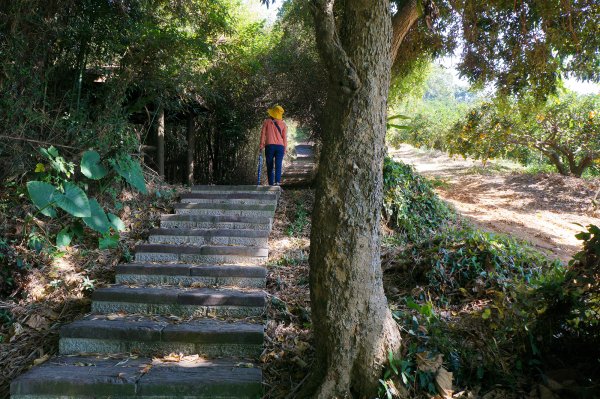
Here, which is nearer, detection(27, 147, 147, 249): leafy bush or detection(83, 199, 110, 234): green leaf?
detection(27, 147, 147, 249): leafy bush

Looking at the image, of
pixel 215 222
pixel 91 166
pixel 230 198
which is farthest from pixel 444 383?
pixel 230 198

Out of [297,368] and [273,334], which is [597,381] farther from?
[273,334]

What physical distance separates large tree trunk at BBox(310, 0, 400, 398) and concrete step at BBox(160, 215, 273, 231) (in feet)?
9.88

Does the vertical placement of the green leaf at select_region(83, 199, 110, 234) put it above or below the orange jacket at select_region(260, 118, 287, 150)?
below

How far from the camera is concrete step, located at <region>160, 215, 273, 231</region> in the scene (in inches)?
214

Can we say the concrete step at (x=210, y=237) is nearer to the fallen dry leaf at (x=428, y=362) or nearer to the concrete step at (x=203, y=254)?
the concrete step at (x=203, y=254)

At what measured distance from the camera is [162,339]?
11.3ft

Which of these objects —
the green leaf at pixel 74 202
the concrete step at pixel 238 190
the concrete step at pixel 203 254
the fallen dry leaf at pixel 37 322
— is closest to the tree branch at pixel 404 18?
the concrete step at pixel 238 190

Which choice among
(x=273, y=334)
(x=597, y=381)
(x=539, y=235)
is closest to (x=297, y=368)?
(x=273, y=334)

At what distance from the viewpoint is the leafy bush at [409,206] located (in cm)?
592

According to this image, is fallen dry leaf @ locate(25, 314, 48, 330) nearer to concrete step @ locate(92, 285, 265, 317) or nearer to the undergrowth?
concrete step @ locate(92, 285, 265, 317)

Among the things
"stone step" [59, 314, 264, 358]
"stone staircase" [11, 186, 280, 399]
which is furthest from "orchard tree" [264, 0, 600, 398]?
"stone step" [59, 314, 264, 358]

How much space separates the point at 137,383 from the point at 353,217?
1956mm

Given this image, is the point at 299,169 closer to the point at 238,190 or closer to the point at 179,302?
the point at 238,190
